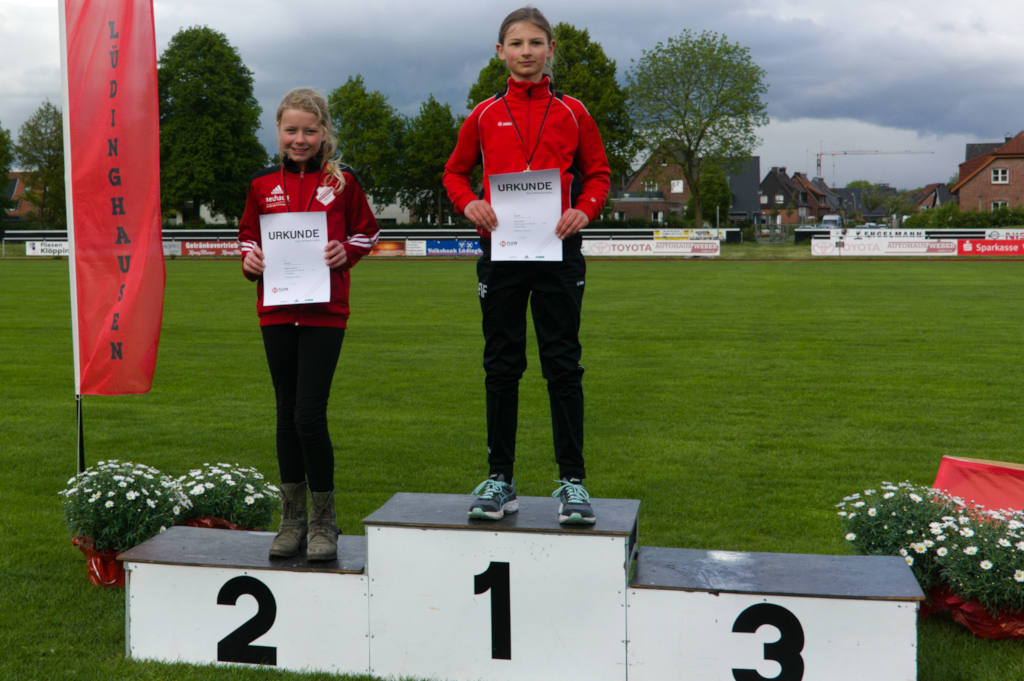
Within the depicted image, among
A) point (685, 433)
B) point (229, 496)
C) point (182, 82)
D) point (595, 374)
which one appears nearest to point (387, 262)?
point (182, 82)

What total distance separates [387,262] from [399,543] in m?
38.3

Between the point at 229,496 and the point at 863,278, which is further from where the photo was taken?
Result: the point at 863,278

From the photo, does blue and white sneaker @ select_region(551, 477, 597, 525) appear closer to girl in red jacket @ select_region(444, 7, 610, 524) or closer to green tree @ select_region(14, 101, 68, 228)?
girl in red jacket @ select_region(444, 7, 610, 524)

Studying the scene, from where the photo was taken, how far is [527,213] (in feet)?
12.3

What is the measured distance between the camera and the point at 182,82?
58844 millimetres

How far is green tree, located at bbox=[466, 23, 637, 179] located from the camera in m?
61.6

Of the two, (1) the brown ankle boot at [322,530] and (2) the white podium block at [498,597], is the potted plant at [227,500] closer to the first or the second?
(1) the brown ankle boot at [322,530]

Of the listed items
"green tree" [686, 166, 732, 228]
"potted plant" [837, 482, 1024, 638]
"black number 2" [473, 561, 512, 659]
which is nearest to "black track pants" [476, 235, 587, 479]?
"black number 2" [473, 561, 512, 659]

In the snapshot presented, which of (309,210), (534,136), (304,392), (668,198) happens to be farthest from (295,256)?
(668,198)

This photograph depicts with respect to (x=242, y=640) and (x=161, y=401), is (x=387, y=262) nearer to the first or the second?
(x=161, y=401)

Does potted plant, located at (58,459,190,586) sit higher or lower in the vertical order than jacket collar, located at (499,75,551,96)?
lower

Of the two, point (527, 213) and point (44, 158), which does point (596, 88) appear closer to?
point (44, 158)

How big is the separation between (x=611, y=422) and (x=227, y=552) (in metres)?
5.22

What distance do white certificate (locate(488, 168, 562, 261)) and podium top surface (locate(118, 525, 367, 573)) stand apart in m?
1.40
